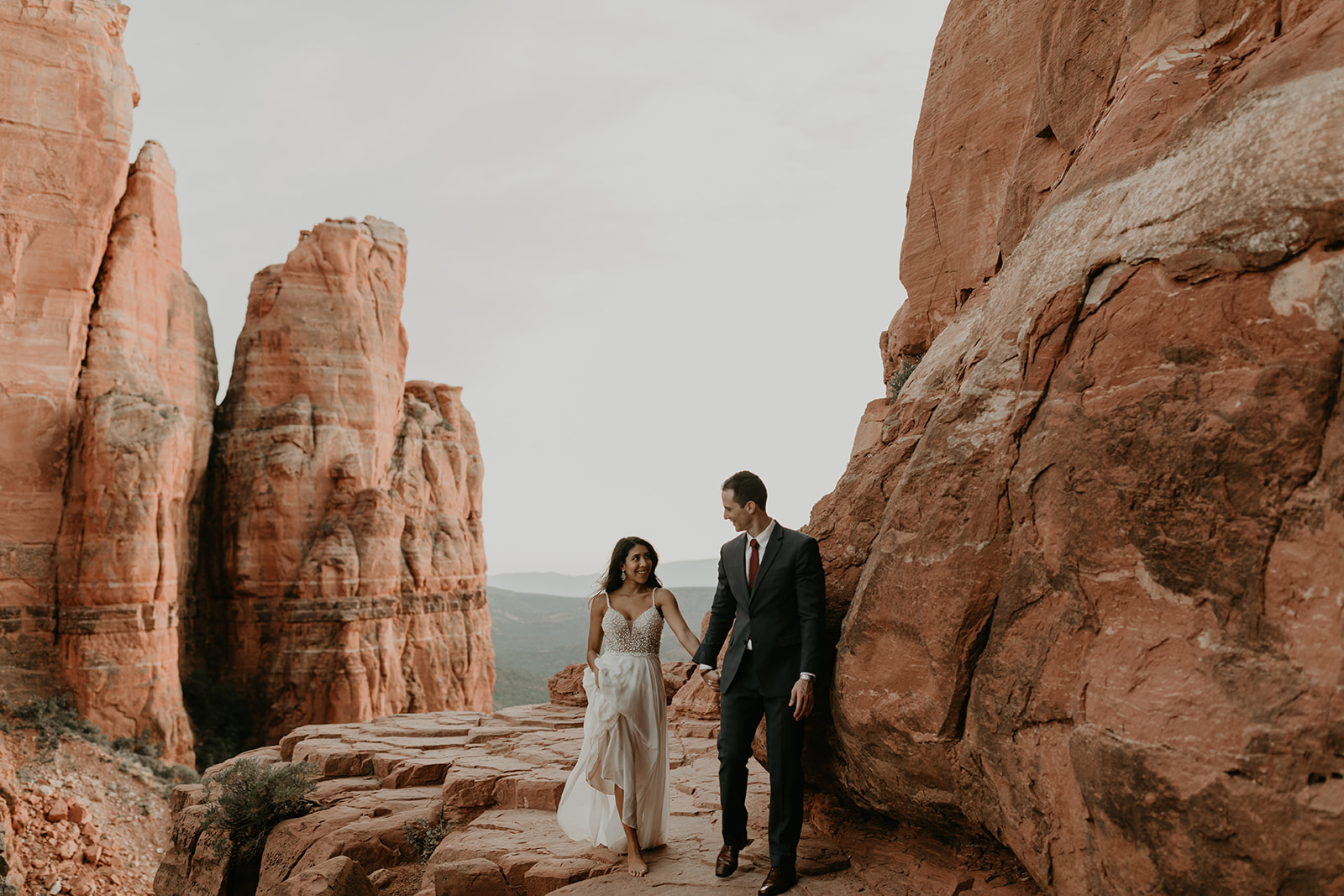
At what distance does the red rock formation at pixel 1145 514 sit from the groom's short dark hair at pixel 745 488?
2.31 feet

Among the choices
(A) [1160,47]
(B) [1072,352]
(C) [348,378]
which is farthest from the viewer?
(C) [348,378]

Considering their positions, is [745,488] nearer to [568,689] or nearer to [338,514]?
[568,689]

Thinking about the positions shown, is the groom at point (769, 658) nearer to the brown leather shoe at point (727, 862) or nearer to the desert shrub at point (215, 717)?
the brown leather shoe at point (727, 862)

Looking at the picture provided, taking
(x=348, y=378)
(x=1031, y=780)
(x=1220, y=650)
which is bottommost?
(x=1031, y=780)

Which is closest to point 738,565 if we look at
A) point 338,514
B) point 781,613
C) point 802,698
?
point 781,613

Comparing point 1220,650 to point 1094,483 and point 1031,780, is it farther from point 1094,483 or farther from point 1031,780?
point 1031,780

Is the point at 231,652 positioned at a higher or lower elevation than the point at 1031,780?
lower

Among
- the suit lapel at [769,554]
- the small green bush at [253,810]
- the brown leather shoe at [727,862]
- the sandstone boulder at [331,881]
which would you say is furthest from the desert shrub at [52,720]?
the suit lapel at [769,554]

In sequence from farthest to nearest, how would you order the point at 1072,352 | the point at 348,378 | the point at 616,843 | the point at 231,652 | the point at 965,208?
the point at 348,378 < the point at 231,652 < the point at 965,208 < the point at 616,843 < the point at 1072,352

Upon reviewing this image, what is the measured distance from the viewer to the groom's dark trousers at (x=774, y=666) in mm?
4520

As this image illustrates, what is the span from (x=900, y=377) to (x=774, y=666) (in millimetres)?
3975

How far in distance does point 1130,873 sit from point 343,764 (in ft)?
28.3

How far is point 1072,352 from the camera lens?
363 cm

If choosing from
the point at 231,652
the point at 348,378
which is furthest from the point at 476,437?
the point at 231,652
